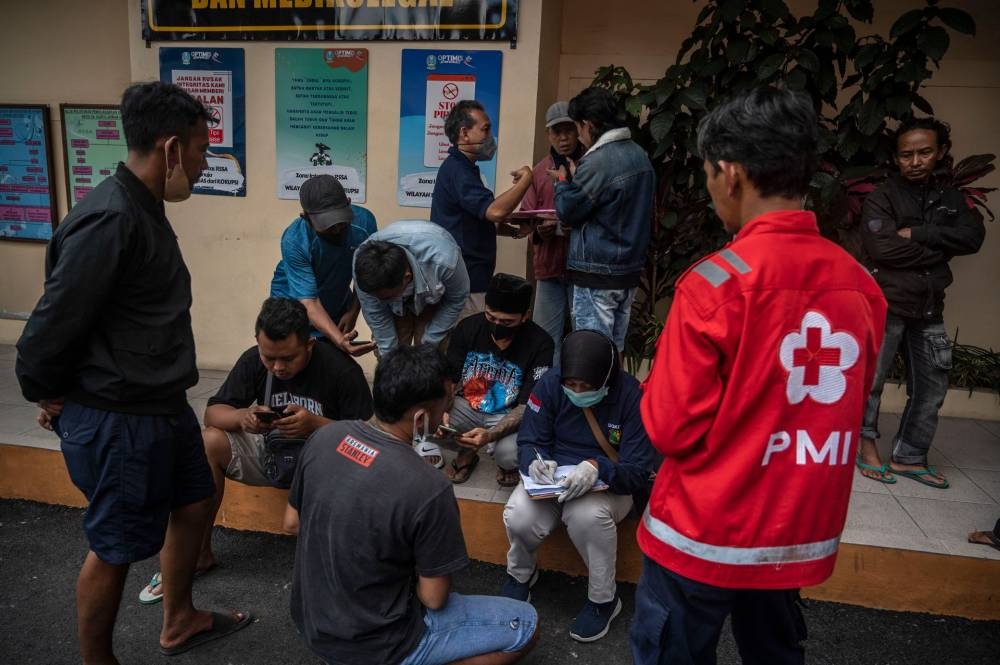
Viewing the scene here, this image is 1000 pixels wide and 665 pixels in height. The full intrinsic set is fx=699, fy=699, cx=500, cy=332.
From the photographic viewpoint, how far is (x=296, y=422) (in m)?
2.76

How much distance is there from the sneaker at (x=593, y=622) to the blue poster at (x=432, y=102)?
2839 millimetres

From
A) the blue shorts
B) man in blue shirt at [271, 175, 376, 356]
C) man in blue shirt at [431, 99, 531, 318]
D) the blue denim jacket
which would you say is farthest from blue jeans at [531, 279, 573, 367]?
the blue shorts

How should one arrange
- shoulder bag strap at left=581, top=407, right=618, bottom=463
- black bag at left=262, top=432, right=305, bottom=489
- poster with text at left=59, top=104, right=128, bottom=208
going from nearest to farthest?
shoulder bag strap at left=581, top=407, right=618, bottom=463 → black bag at left=262, top=432, right=305, bottom=489 → poster with text at left=59, top=104, right=128, bottom=208

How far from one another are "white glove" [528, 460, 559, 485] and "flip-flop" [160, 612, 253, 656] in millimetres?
1282

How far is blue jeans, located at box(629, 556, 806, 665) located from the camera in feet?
5.29

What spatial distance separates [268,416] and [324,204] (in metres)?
1.06

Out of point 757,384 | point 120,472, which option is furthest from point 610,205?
point 120,472

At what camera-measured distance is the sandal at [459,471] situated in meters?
3.48

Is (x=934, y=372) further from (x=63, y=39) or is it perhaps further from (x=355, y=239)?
(x=63, y=39)

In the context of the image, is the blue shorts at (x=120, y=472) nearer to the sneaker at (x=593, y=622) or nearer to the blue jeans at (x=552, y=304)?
the sneaker at (x=593, y=622)

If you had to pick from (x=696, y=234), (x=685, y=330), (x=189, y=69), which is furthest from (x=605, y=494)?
(x=189, y=69)

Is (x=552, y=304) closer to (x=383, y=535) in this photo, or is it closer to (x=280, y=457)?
(x=280, y=457)

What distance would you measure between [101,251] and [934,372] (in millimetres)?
3688

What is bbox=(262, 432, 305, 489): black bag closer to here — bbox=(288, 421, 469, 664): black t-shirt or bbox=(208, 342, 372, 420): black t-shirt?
bbox=(208, 342, 372, 420): black t-shirt
